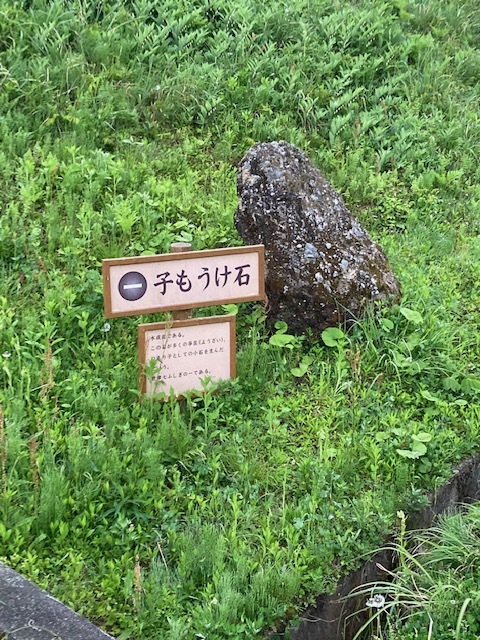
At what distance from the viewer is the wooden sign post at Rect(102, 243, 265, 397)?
322cm

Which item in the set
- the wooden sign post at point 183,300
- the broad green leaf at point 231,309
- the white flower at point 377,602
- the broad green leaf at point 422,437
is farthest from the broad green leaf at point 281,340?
the white flower at point 377,602

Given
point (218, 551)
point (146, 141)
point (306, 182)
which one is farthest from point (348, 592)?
point (146, 141)

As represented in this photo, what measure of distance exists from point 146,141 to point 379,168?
217 cm

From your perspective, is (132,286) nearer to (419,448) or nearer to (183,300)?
(183,300)

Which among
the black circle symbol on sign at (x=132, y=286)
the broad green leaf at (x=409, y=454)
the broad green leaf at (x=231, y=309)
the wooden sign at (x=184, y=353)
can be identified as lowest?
the broad green leaf at (x=409, y=454)

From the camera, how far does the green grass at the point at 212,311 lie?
2.79 meters

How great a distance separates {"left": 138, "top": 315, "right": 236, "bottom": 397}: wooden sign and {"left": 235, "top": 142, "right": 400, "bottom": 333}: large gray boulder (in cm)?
77

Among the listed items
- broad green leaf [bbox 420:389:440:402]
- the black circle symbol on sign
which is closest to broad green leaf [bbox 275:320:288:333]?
broad green leaf [bbox 420:389:440:402]

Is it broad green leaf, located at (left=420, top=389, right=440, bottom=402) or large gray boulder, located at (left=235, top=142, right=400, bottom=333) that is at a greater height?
large gray boulder, located at (left=235, top=142, right=400, bottom=333)

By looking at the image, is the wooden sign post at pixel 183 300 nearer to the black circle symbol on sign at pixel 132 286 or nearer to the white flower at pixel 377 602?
the black circle symbol on sign at pixel 132 286

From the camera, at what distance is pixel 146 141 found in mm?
5727

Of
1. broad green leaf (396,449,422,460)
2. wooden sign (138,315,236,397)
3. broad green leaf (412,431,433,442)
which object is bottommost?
broad green leaf (396,449,422,460)

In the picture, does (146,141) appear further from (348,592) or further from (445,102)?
(348,592)

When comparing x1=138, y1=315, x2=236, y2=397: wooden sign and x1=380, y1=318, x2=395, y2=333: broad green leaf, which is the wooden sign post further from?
x1=380, y1=318, x2=395, y2=333: broad green leaf
